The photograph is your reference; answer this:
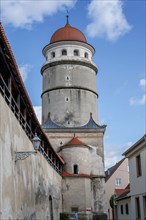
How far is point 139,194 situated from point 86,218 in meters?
11.4

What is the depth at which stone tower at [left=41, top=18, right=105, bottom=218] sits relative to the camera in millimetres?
30453

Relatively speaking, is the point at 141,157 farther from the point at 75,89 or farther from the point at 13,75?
the point at 75,89

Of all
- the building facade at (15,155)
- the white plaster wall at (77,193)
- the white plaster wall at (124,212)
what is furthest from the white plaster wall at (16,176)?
the white plaster wall at (77,193)

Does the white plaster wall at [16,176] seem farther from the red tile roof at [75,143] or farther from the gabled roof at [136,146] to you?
the red tile roof at [75,143]

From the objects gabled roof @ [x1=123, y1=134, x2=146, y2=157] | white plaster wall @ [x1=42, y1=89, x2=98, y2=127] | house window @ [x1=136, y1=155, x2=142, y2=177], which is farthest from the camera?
white plaster wall @ [x1=42, y1=89, x2=98, y2=127]

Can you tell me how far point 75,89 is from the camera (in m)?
34.3

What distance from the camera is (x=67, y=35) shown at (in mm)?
35844

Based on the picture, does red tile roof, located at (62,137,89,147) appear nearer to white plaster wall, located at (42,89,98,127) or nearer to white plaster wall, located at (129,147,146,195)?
white plaster wall, located at (42,89,98,127)

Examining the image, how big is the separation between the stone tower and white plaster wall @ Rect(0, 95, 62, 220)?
41.5 ft

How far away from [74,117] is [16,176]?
21.7 meters

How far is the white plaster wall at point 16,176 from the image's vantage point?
10297 mm

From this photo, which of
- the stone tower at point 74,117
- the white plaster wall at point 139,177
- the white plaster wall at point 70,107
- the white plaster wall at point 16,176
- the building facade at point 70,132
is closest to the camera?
the white plaster wall at point 16,176

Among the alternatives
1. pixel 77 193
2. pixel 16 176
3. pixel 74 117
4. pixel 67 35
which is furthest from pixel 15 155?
pixel 67 35

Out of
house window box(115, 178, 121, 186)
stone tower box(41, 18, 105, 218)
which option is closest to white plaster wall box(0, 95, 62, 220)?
stone tower box(41, 18, 105, 218)
